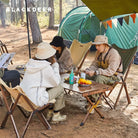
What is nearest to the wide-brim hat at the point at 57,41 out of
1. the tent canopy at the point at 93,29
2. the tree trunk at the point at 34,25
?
the tent canopy at the point at 93,29

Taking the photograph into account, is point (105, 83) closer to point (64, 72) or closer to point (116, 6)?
point (64, 72)

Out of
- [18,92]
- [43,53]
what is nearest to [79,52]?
[43,53]

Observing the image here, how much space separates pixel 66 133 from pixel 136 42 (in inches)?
212

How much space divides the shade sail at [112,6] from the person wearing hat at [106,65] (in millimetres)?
529

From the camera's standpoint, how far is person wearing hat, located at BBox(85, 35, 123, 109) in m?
3.51

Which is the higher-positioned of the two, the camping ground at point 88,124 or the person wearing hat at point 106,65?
the person wearing hat at point 106,65

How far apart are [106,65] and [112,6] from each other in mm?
1007

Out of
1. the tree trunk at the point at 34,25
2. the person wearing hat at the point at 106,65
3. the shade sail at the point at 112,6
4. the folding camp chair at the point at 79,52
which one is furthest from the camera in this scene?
the tree trunk at the point at 34,25

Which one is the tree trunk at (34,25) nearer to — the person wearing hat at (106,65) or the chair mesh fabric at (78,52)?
the chair mesh fabric at (78,52)

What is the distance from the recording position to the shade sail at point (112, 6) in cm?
328

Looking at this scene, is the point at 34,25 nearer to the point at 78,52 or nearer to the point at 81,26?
the point at 81,26

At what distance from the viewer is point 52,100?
286 cm

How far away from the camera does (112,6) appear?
3.56 m

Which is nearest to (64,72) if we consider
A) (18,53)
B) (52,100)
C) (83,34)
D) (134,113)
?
(52,100)
